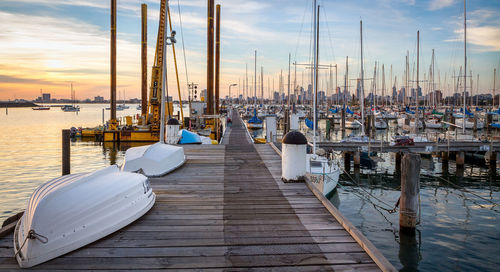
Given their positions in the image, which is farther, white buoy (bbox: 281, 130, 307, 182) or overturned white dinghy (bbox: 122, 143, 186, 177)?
overturned white dinghy (bbox: 122, 143, 186, 177)

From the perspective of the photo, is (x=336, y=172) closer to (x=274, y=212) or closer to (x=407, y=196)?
(x=407, y=196)

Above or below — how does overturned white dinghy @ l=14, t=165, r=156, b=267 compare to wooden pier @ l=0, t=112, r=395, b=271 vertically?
above

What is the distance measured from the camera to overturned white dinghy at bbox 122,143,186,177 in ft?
30.5

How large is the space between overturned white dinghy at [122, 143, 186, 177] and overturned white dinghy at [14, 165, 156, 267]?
3137 millimetres

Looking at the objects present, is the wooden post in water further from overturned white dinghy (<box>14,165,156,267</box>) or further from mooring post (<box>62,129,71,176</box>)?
mooring post (<box>62,129,71,176</box>)

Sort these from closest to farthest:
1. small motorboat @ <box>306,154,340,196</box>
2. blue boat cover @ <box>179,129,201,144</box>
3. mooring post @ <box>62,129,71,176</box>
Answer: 1. mooring post @ <box>62,129,71,176</box>
2. small motorboat @ <box>306,154,340,196</box>
3. blue boat cover @ <box>179,129,201,144</box>

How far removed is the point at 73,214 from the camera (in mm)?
4734

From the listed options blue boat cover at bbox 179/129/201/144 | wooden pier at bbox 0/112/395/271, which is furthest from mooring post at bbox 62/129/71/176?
blue boat cover at bbox 179/129/201/144

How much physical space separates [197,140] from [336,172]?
6.96m

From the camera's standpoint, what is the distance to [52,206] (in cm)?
466

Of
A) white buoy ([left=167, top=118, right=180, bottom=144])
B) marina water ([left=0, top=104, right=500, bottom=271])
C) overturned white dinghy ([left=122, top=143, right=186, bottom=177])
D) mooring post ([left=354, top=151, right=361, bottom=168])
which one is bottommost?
marina water ([left=0, top=104, right=500, bottom=271])

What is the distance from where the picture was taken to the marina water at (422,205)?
1024cm

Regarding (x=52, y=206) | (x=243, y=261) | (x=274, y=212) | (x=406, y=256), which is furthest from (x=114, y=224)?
(x=406, y=256)

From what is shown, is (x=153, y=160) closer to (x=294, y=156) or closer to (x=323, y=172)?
(x=294, y=156)
